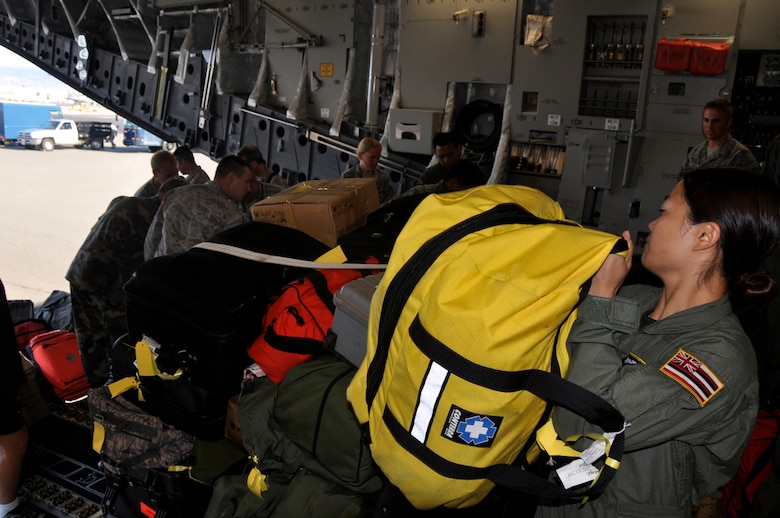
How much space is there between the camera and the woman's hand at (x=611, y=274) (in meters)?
1.22

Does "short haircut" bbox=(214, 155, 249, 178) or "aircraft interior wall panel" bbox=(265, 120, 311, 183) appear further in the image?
"aircraft interior wall panel" bbox=(265, 120, 311, 183)

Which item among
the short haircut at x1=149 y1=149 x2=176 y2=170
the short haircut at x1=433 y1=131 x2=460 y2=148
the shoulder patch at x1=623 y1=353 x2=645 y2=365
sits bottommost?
the shoulder patch at x1=623 y1=353 x2=645 y2=365

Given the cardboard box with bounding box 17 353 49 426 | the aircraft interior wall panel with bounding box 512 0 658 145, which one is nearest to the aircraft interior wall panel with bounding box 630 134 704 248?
the aircraft interior wall panel with bounding box 512 0 658 145

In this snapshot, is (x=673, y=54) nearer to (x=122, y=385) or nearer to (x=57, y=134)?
(x=122, y=385)

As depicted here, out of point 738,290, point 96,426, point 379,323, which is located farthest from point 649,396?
point 96,426

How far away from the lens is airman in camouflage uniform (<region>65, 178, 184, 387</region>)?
3857mm

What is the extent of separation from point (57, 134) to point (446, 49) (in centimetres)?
1942

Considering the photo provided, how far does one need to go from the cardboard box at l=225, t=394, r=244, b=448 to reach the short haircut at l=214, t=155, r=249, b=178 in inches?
68.8

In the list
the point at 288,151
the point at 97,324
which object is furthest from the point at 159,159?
the point at 288,151

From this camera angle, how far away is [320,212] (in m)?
2.52

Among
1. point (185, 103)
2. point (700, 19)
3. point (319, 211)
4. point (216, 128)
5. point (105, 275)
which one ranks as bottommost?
point (105, 275)

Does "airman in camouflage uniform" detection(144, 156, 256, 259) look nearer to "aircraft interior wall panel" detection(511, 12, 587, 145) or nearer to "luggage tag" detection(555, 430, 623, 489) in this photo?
"luggage tag" detection(555, 430, 623, 489)

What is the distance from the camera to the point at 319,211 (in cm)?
252

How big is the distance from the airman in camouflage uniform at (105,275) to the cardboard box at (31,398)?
32 cm
